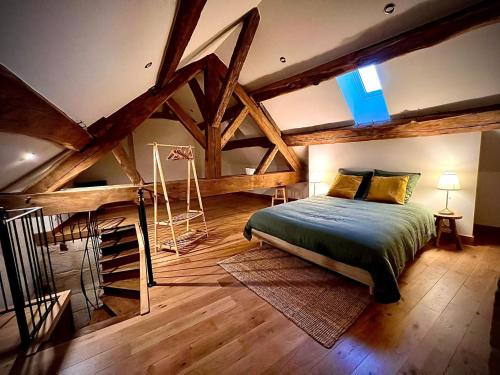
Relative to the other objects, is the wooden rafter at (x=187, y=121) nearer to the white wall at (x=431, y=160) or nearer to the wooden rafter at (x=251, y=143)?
the wooden rafter at (x=251, y=143)

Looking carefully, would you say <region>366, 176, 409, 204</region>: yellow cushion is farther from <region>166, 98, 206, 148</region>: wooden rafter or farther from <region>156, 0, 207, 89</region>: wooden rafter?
<region>156, 0, 207, 89</region>: wooden rafter

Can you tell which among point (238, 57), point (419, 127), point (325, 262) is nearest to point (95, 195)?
point (238, 57)

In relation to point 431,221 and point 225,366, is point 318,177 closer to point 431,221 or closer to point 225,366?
point 431,221

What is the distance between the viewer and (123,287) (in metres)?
3.08

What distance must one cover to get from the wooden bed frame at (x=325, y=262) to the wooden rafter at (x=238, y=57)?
214 centimetres

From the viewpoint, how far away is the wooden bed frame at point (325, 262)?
1.97 m

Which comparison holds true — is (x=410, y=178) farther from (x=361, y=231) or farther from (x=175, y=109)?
(x=175, y=109)

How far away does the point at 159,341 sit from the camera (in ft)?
5.18

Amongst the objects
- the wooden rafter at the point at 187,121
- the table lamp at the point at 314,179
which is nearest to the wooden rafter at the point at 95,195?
the wooden rafter at the point at 187,121

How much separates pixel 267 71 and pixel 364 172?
238 cm

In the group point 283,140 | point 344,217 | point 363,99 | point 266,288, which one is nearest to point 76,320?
point 266,288

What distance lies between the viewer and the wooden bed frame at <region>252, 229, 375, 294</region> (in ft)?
6.47

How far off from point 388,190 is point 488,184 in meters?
1.38

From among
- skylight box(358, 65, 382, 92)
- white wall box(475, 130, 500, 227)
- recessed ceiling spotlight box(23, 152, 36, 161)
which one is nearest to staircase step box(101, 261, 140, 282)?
recessed ceiling spotlight box(23, 152, 36, 161)
